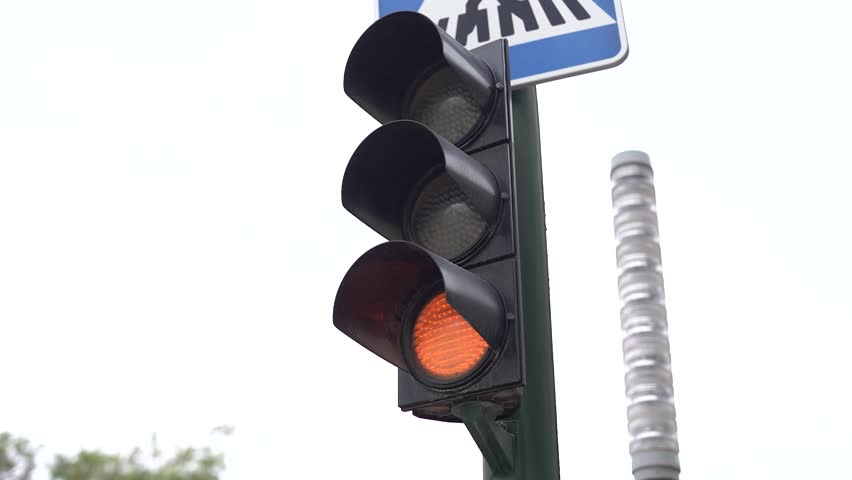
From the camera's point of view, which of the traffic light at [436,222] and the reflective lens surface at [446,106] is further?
the reflective lens surface at [446,106]

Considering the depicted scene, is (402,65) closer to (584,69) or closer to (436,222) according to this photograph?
(436,222)

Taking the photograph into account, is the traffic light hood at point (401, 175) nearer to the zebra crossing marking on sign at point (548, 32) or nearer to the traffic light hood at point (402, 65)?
the traffic light hood at point (402, 65)

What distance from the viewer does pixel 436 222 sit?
9.30 feet

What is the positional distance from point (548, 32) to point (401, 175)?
0.87 m

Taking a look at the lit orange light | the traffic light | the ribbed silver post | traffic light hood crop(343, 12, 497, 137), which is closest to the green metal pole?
the traffic light

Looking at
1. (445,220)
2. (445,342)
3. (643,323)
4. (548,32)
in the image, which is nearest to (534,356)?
(445,342)

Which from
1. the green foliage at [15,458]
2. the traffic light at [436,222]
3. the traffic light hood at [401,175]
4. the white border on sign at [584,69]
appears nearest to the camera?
the traffic light at [436,222]

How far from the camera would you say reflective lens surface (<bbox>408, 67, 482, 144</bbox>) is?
2908 millimetres

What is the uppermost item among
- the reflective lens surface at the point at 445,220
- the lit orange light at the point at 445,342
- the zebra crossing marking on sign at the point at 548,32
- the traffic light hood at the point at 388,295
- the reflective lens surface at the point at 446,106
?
the zebra crossing marking on sign at the point at 548,32

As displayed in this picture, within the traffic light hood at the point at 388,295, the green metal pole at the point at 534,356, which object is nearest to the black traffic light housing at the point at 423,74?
the green metal pole at the point at 534,356

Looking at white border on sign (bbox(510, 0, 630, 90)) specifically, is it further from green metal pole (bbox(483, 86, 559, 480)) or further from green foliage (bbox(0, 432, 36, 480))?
green foliage (bbox(0, 432, 36, 480))

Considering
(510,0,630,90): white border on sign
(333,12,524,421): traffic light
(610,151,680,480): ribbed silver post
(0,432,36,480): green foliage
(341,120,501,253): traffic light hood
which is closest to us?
(333,12,524,421): traffic light

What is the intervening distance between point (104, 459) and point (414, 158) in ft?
55.8

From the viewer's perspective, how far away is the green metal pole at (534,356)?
268 centimetres
